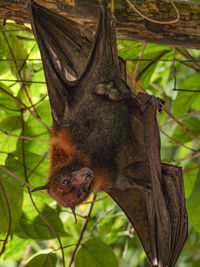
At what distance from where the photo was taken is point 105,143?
8.04ft

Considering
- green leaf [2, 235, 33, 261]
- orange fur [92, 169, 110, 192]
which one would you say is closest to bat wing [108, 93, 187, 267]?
orange fur [92, 169, 110, 192]

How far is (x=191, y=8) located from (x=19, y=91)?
5.29 feet

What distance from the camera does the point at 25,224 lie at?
9.34 ft

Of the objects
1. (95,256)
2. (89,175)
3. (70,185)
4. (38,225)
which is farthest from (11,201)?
(95,256)

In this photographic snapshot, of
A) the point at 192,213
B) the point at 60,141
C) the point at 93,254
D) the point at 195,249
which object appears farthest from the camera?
the point at 195,249

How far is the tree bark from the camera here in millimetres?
2309

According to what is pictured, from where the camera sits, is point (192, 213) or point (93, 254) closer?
point (93, 254)

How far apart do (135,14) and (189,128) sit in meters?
1.44

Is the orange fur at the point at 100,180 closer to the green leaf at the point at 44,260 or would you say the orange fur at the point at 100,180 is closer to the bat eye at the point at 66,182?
the bat eye at the point at 66,182

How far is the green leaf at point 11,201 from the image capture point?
2.56 m

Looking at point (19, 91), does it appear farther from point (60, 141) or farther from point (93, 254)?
point (93, 254)

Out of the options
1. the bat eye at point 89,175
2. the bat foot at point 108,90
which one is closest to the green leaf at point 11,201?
the bat eye at point 89,175

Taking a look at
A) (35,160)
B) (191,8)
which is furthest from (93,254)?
(191,8)

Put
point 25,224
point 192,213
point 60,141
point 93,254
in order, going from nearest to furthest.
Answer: point 60,141 → point 93,254 → point 25,224 → point 192,213
